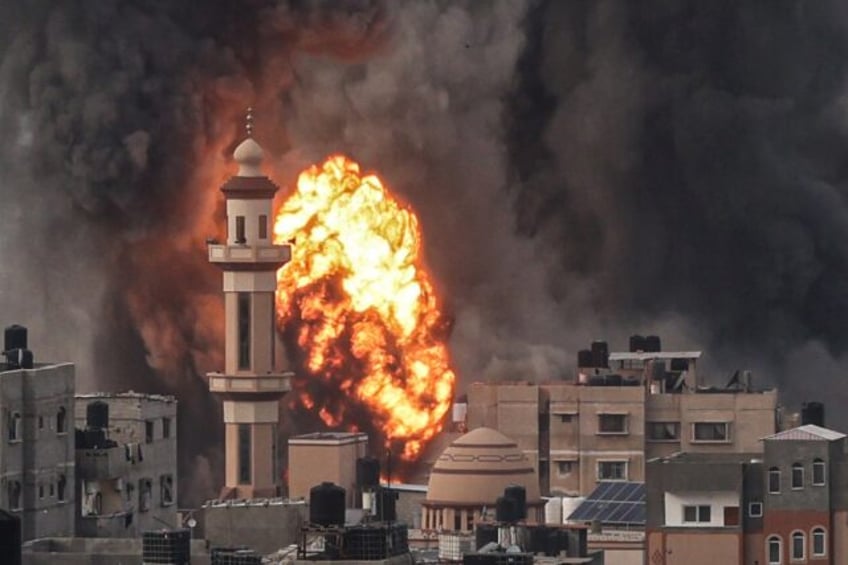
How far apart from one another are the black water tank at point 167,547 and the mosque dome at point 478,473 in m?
36.1

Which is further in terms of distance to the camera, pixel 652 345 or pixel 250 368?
pixel 652 345

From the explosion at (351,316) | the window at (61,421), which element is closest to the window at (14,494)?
the window at (61,421)

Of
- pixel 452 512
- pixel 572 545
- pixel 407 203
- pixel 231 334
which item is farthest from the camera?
pixel 407 203

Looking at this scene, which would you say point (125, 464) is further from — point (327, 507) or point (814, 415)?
point (327, 507)

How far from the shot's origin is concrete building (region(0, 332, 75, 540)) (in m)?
128

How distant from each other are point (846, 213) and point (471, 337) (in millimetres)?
12014

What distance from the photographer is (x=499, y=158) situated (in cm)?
16738

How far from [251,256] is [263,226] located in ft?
7.10

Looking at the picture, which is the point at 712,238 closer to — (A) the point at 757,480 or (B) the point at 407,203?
(B) the point at 407,203

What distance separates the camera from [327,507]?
106 meters

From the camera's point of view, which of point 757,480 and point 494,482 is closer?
point 757,480

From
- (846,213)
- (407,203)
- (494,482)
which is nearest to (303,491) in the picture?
(494,482)

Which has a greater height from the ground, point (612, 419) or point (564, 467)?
point (612, 419)

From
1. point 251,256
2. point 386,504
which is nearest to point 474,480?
point 251,256
